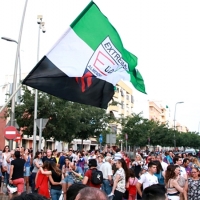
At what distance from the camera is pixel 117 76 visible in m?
8.34

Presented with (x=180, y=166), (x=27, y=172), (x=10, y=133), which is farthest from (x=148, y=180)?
(x=10, y=133)

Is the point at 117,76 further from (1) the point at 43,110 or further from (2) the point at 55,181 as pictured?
(1) the point at 43,110

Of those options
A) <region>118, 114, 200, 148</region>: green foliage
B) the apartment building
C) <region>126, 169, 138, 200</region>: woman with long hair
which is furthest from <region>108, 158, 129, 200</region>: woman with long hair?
the apartment building

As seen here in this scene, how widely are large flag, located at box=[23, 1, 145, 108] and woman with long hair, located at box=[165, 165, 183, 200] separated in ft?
6.97

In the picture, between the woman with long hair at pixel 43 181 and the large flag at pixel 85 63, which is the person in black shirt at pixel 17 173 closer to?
the woman with long hair at pixel 43 181

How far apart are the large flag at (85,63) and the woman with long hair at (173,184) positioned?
6.97 ft

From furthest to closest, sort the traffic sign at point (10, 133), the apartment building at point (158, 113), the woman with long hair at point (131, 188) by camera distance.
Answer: the apartment building at point (158, 113)
the traffic sign at point (10, 133)
the woman with long hair at point (131, 188)

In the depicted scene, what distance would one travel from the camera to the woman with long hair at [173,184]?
320 inches

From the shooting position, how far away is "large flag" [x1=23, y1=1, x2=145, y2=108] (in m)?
7.18

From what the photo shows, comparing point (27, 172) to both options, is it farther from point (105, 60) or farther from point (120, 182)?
point (105, 60)

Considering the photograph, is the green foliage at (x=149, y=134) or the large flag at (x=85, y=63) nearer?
the large flag at (x=85, y=63)

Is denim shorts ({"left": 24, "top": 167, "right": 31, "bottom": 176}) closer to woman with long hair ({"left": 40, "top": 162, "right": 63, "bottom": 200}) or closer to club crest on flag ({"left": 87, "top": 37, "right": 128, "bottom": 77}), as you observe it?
woman with long hair ({"left": 40, "top": 162, "right": 63, "bottom": 200})

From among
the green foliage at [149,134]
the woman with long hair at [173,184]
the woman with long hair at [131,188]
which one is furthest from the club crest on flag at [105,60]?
the green foliage at [149,134]

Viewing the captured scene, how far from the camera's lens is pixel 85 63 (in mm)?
7543
